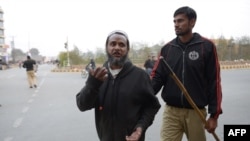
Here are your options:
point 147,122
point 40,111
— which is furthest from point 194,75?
point 40,111

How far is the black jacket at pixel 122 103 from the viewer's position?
2.28 m

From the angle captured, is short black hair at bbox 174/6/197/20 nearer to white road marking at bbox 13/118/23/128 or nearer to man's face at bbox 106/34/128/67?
man's face at bbox 106/34/128/67

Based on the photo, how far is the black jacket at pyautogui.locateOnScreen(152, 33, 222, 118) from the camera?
3.03 metres

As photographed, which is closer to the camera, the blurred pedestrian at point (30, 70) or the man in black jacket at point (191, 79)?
the man in black jacket at point (191, 79)

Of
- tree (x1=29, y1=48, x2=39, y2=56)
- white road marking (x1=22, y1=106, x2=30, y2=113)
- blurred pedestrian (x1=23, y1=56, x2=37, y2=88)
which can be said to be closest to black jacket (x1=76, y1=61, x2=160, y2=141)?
white road marking (x1=22, y1=106, x2=30, y2=113)

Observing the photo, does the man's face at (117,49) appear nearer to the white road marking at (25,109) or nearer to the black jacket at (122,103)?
the black jacket at (122,103)

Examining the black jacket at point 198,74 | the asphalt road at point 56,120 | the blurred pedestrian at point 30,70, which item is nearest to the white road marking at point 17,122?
the asphalt road at point 56,120

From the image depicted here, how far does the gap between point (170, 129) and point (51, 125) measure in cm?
367

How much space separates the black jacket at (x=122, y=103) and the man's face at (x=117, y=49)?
0.20 ft

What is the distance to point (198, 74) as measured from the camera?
10.0 feet

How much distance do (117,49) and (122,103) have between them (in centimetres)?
39

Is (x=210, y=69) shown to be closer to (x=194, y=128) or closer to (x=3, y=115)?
(x=194, y=128)

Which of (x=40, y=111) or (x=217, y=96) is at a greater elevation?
(x=217, y=96)

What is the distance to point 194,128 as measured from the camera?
3.13m
